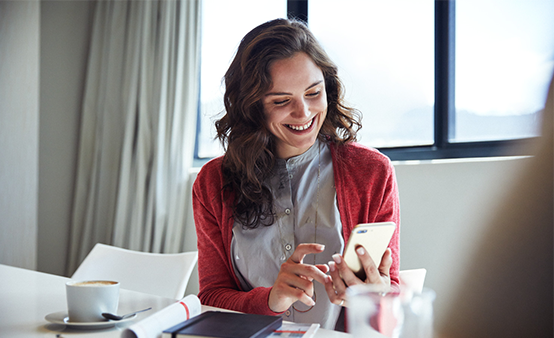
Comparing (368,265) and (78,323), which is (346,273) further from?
(78,323)

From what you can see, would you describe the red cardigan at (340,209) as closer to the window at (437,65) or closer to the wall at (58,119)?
the window at (437,65)

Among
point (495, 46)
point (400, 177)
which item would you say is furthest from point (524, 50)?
point (400, 177)

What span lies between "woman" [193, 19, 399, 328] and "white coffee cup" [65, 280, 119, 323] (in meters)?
0.39

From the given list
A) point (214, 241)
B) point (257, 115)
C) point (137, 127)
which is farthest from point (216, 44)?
point (214, 241)

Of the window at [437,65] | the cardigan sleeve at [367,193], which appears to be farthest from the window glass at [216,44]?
the cardigan sleeve at [367,193]

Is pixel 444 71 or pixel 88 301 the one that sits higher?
pixel 444 71

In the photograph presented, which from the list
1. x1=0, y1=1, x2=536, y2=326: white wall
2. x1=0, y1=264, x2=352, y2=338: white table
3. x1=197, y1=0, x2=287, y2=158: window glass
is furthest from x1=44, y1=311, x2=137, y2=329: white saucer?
x1=197, y1=0, x2=287, y2=158: window glass

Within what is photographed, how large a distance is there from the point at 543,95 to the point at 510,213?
53mm

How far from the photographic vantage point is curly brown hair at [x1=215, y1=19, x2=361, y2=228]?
1.24 metres

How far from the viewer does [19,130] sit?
8.28 feet

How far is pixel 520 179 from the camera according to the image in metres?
0.19

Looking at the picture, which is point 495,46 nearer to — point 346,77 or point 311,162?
point 346,77

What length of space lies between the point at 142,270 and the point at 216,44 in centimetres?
170

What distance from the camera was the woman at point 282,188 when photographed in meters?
1.23
